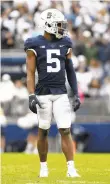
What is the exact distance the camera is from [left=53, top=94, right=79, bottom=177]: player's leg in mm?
8078

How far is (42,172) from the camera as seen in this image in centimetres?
834

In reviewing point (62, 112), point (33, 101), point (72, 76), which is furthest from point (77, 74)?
point (33, 101)

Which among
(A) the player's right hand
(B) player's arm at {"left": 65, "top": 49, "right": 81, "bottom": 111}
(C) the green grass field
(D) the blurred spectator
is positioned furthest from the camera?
(D) the blurred spectator

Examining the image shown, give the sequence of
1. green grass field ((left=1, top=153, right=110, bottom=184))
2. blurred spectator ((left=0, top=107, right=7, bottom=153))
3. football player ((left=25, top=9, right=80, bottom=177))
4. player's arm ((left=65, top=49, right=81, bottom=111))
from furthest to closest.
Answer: blurred spectator ((left=0, top=107, right=7, bottom=153)) < player's arm ((left=65, top=49, right=81, bottom=111)) < football player ((left=25, top=9, right=80, bottom=177)) < green grass field ((left=1, top=153, right=110, bottom=184))

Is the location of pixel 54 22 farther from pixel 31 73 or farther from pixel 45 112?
pixel 45 112

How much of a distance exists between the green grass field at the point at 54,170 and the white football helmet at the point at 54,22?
156cm

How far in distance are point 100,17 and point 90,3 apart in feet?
1.29

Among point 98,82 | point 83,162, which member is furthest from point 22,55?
point 83,162

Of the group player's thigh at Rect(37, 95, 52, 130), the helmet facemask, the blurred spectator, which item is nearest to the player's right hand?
player's thigh at Rect(37, 95, 52, 130)

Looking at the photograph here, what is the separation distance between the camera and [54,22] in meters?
8.24

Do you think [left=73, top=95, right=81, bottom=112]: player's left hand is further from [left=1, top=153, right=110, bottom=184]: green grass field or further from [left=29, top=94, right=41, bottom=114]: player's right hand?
[left=1, top=153, right=110, bottom=184]: green grass field

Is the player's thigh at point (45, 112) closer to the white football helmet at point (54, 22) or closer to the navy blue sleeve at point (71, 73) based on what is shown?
the navy blue sleeve at point (71, 73)

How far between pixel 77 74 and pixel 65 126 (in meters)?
7.98

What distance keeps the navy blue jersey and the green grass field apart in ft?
3.17
